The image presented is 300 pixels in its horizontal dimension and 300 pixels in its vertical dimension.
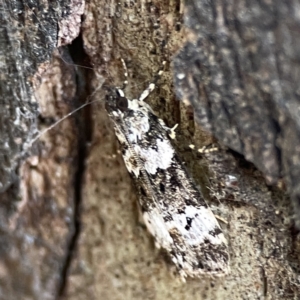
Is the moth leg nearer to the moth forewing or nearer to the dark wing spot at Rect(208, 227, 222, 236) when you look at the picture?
the moth forewing

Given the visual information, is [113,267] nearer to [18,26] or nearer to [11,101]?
[11,101]

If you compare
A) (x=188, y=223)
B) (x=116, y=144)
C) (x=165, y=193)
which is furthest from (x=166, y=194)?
(x=116, y=144)

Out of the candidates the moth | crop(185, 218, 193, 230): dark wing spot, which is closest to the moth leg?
the moth

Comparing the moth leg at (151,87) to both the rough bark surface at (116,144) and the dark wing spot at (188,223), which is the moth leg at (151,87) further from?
the dark wing spot at (188,223)

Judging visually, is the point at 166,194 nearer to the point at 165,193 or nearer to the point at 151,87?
the point at 165,193

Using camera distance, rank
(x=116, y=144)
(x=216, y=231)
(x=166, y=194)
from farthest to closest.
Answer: (x=116, y=144) → (x=166, y=194) → (x=216, y=231)

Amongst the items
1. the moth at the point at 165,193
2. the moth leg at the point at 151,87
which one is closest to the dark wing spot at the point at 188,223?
the moth at the point at 165,193
